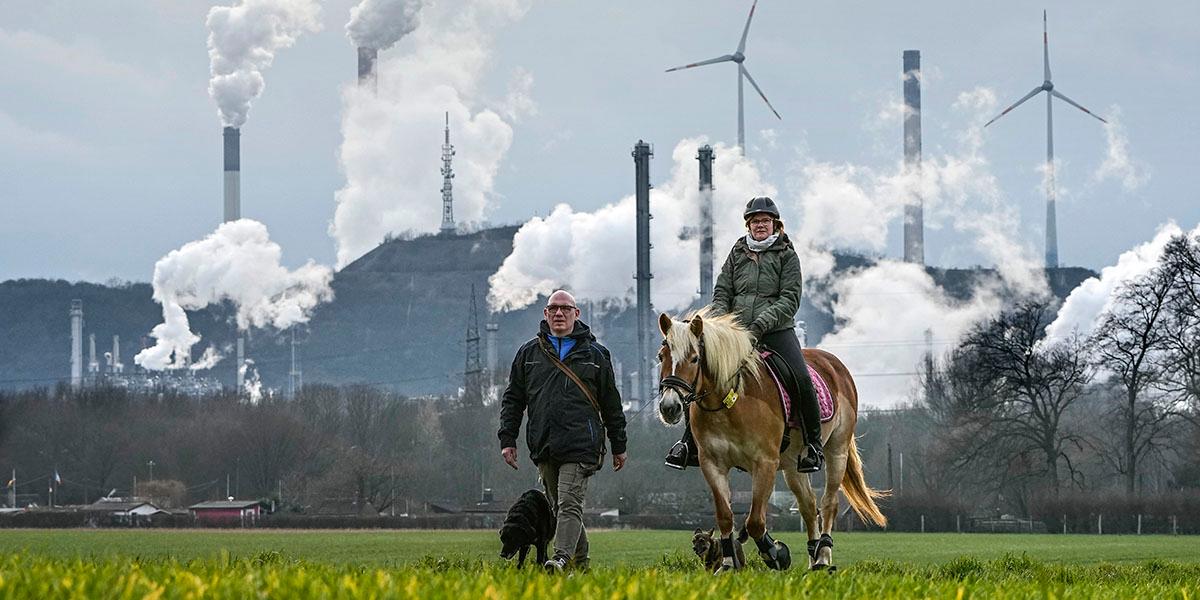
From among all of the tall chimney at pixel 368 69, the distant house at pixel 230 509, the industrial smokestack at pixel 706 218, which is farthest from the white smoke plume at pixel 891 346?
the distant house at pixel 230 509

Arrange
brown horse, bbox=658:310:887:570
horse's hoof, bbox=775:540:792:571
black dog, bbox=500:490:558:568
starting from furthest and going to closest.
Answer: horse's hoof, bbox=775:540:792:571, black dog, bbox=500:490:558:568, brown horse, bbox=658:310:887:570

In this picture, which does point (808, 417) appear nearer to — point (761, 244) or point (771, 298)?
point (771, 298)

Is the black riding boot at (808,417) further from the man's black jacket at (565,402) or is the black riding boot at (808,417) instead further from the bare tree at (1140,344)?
the bare tree at (1140,344)

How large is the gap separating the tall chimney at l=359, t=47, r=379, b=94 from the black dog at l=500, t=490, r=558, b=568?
6788 inches

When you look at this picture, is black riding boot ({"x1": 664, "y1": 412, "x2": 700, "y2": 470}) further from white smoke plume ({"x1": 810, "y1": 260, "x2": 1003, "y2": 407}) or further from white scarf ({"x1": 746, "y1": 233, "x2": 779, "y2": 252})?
white smoke plume ({"x1": 810, "y1": 260, "x2": 1003, "y2": 407})

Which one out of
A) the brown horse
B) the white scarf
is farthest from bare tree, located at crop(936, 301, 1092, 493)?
the brown horse

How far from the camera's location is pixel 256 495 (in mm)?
118250

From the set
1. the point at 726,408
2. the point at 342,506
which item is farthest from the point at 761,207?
the point at 342,506

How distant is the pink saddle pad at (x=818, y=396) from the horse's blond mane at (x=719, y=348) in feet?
1.39

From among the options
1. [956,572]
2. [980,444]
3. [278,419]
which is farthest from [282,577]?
[278,419]

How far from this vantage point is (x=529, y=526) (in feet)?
49.5

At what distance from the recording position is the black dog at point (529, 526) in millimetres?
15031

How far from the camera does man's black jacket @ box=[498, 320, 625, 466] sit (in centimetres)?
1454

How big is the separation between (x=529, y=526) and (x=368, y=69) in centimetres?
17527
